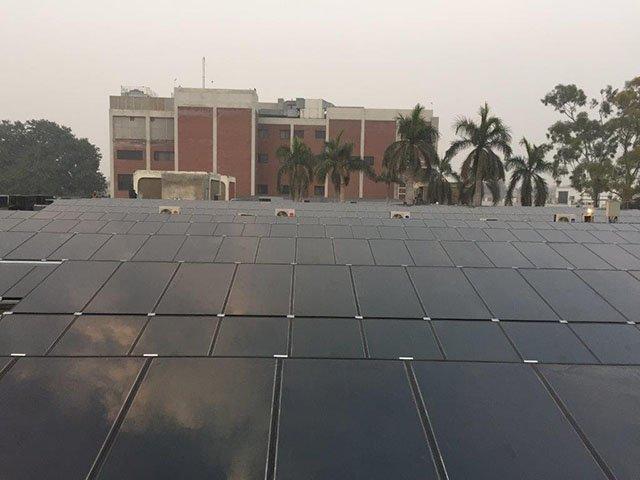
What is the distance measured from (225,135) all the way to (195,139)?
593cm

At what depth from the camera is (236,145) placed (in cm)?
9688

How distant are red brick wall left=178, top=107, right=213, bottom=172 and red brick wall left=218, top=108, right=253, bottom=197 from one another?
1981mm

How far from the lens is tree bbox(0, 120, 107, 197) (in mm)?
103000

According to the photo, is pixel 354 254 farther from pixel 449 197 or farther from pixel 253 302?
pixel 449 197

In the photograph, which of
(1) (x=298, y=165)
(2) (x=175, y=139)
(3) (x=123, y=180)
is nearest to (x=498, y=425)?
(1) (x=298, y=165)

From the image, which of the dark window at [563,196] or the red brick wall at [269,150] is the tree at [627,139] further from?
the dark window at [563,196]

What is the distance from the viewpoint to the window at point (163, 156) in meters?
98.4

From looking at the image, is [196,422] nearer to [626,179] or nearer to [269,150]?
[626,179]

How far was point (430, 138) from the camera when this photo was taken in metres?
56.2

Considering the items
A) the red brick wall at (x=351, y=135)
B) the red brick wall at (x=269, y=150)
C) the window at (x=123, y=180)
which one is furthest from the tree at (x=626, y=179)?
the window at (x=123, y=180)

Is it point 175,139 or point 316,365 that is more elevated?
point 175,139

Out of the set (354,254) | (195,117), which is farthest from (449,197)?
(354,254)

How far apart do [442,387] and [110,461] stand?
14.0ft

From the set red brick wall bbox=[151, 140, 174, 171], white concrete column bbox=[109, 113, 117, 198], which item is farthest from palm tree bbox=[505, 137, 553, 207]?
white concrete column bbox=[109, 113, 117, 198]
